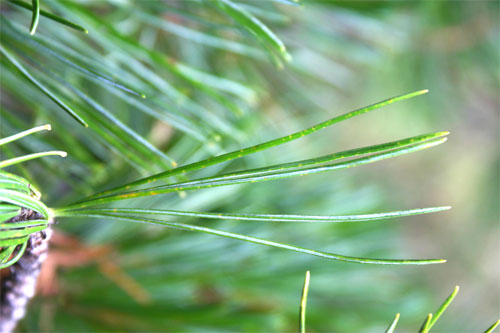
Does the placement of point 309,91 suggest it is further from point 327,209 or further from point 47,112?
point 47,112

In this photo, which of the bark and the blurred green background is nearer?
the bark

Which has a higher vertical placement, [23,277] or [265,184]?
[265,184]

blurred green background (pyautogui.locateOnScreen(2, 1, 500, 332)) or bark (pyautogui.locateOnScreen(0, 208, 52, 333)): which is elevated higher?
blurred green background (pyautogui.locateOnScreen(2, 1, 500, 332))

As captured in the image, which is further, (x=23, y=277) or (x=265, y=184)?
(x=265, y=184)

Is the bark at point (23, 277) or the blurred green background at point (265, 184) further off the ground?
the blurred green background at point (265, 184)
